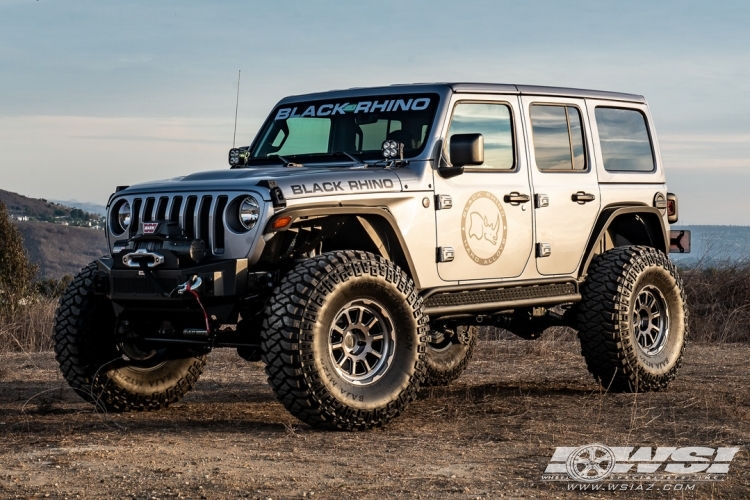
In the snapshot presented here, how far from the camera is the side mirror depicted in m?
7.50

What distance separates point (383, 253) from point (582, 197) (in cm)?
209

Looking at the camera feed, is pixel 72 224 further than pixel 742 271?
Yes

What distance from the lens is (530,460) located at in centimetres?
594

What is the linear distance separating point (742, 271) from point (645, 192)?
289 inches

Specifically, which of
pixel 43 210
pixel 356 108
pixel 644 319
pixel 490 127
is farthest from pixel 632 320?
pixel 43 210

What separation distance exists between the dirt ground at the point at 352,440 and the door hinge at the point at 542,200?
4.83 feet

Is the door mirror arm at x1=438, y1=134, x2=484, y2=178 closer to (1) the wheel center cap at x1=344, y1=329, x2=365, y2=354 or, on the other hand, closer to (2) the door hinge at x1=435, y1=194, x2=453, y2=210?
(2) the door hinge at x1=435, y1=194, x2=453, y2=210

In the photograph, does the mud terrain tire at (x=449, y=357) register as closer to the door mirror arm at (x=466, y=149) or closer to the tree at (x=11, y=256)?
the door mirror arm at (x=466, y=149)

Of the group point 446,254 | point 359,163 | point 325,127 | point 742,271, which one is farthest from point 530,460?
point 742,271

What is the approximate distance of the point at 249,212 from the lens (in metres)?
6.78

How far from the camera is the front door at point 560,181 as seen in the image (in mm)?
8523

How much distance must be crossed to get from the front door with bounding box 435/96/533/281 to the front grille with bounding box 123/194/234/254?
156 centimetres

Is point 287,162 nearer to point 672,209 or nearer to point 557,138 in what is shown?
point 557,138

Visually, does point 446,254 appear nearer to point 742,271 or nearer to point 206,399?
point 206,399
